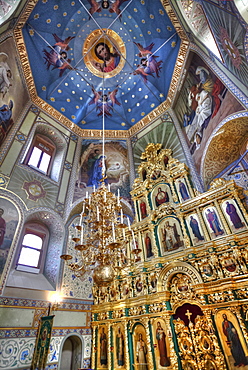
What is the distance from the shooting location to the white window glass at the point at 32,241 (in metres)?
8.97

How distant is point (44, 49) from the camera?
9953mm

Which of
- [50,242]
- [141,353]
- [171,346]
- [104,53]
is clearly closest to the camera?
[171,346]

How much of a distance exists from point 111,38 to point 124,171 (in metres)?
7.15

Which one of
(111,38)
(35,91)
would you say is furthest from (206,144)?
(35,91)

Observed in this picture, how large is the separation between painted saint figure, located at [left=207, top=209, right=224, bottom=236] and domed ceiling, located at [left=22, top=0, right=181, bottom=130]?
7009 mm

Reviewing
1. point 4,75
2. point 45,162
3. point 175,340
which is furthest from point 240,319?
point 4,75

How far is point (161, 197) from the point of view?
30.9 ft

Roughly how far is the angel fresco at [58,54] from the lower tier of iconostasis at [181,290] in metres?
7.75

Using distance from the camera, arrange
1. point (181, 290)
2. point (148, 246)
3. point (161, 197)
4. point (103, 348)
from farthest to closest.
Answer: point (161, 197) < point (148, 246) < point (103, 348) < point (181, 290)

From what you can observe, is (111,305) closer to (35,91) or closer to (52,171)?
(52,171)

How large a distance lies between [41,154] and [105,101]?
16.0ft

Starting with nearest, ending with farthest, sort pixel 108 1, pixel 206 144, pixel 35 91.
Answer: pixel 206 144 < pixel 108 1 < pixel 35 91

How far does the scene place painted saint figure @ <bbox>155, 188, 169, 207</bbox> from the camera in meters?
9.22

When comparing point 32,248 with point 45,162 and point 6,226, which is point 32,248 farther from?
point 45,162
